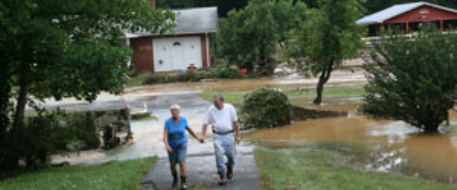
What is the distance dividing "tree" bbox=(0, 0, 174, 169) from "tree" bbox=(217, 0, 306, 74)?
25.0m

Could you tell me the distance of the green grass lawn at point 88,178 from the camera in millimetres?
10203

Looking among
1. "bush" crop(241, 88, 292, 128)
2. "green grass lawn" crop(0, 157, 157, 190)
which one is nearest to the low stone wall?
"bush" crop(241, 88, 292, 128)

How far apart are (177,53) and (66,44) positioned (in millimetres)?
32428

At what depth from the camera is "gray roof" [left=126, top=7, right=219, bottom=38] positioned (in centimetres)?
4288

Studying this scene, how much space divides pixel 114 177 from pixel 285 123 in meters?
8.87

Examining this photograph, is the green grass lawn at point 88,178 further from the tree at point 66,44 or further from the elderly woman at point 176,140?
the tree at point 66,44

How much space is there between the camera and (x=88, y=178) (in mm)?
10852

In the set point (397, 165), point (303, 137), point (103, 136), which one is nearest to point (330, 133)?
point (303, 137)

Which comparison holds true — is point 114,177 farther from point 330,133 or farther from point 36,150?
point 330,133

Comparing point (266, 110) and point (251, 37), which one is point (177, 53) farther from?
point (266, 110)

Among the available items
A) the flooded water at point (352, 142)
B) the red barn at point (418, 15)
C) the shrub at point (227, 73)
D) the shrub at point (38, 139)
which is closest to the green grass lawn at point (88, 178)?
the shrub at point (38, 139)

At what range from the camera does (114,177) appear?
435 inches

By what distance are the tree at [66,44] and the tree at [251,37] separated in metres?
25.0

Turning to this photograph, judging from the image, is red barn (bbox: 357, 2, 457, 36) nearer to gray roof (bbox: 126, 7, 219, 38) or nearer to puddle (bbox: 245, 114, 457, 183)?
gray roof (bbox: 126, 7, 219, 38)
